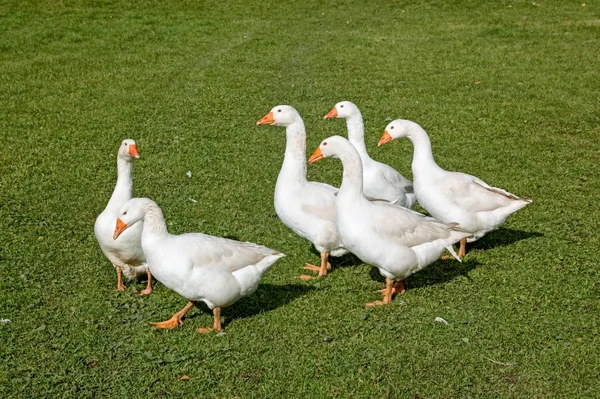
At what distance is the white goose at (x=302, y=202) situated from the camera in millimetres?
7367

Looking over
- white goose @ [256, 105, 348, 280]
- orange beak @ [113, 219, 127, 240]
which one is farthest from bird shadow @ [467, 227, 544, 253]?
orange beak @ [113, 219, 127, 240]

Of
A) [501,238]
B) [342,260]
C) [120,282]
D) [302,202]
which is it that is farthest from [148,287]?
[501,238]

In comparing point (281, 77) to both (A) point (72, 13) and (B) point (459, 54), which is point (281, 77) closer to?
(B) point (459, 54)

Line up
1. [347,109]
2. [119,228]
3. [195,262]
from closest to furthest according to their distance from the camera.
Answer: [195,262]
[119,228]
[347,109]

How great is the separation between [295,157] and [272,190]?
7.49 ft

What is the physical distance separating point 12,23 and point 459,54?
12.2 metres

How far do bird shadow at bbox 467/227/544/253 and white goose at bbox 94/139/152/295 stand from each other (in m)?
3.58

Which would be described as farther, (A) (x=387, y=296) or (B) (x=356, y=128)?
(B) (x=356, y=128)

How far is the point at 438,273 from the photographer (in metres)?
7.63

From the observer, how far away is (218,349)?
6.13 meters

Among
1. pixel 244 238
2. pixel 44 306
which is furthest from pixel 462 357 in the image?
pixel 44 306

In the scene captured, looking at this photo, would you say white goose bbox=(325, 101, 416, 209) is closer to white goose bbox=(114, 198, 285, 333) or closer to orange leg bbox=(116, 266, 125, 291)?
white goose bbox=(114, 198, 285, 333)

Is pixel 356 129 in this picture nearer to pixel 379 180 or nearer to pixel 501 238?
pixel 379 180

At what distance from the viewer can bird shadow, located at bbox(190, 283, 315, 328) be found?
6781mm
